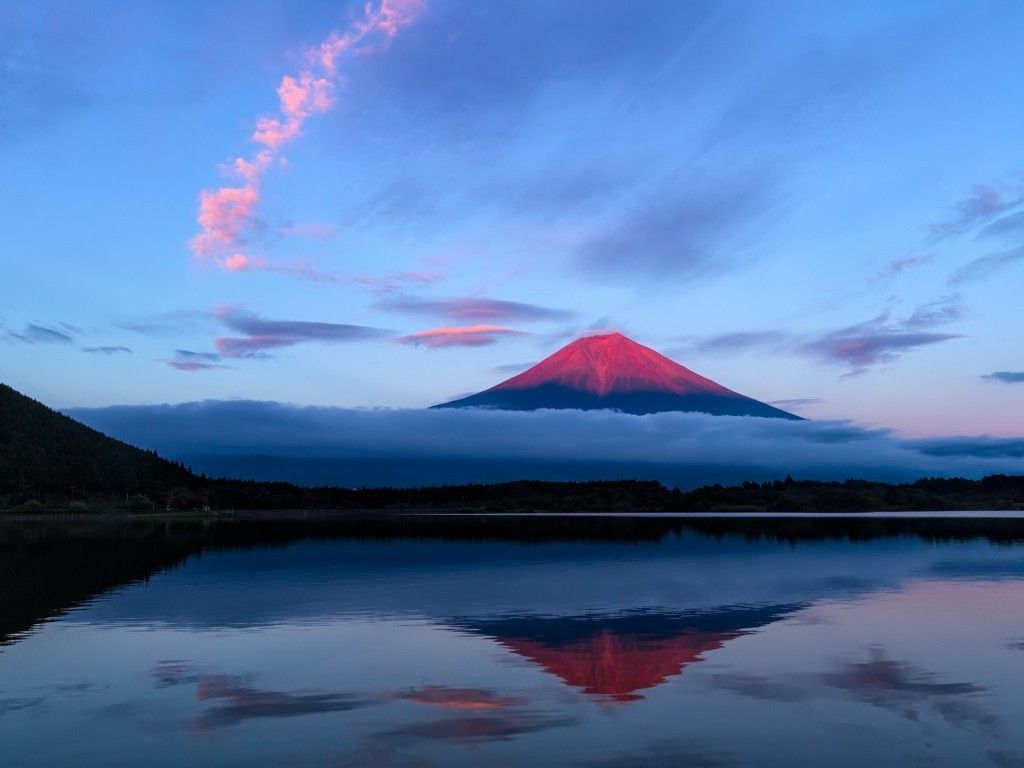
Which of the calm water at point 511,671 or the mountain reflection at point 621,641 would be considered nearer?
the calm water at point 511,671

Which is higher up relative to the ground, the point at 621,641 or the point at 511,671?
the point at 621,641

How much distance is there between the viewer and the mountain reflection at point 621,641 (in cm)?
2166

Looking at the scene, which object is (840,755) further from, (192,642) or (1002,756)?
(192,642)

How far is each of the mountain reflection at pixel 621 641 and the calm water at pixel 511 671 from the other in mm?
143

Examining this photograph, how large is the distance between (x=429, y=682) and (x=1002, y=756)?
1204cm

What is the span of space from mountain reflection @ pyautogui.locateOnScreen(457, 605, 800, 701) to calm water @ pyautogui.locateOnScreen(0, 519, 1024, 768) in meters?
0.14

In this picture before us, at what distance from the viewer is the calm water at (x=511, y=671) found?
15820 millimetres

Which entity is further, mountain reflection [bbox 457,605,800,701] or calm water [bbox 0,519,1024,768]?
mountain reflection [bbox 457,605,800,701]

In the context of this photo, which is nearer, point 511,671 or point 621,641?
point 511,671

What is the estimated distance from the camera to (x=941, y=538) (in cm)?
9406

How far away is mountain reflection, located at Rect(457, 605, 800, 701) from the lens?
21656 millimetres

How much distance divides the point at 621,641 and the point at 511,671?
5.64 m

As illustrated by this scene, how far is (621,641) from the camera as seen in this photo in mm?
27188

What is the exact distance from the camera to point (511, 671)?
22.7 metres
